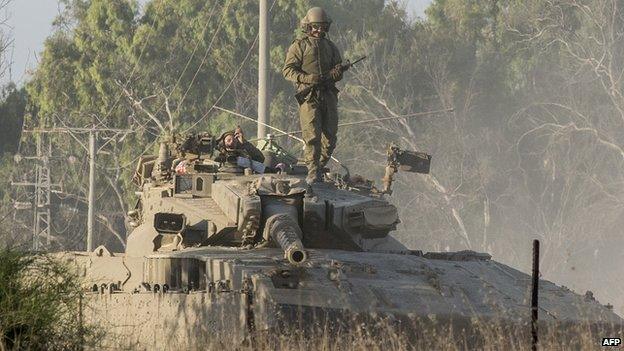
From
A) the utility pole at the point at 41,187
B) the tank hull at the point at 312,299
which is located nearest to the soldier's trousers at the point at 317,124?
the tank hull at the point at 312,299

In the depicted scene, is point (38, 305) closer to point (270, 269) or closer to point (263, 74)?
point (270, 269)

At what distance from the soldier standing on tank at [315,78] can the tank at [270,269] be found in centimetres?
55

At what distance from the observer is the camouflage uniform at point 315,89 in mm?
18688

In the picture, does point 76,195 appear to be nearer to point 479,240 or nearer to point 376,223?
point 479,240

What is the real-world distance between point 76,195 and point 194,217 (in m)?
37.3

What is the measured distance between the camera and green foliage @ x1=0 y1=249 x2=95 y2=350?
13.1 metres

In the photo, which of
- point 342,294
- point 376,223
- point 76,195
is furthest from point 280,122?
point 342,294

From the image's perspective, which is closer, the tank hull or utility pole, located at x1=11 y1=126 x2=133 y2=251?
the tank hull

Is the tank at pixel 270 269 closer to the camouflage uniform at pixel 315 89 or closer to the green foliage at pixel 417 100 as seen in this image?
the camouflage uniform at pixel 315 89

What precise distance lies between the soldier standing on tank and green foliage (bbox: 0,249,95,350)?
5.32m

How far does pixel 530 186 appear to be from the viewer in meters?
55.7

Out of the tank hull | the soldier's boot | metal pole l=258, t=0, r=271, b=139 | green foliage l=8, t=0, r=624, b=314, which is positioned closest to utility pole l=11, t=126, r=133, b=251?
green foliage l=8, t=0, r=624, b=314

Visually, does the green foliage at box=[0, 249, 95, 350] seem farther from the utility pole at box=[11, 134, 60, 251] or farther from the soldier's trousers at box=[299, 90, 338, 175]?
the utility pole at box=[11, 134, 60, 251]

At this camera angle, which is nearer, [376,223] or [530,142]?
[376,223]
